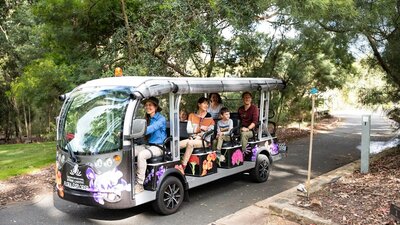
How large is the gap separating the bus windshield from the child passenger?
2.34m

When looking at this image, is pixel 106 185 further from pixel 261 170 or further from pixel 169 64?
pixel 169 64

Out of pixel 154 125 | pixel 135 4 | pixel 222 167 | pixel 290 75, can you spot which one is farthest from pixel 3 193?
pixel 290 75

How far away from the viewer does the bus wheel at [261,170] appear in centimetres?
756

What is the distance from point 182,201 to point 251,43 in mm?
5851

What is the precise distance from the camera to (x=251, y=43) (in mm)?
10477

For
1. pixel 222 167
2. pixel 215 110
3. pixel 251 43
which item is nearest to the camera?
pixel 222 167

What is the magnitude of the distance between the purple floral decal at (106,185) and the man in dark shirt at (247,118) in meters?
3.08

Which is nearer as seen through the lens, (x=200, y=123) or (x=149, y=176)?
(x=149, y=176)

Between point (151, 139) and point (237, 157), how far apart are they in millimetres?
2025

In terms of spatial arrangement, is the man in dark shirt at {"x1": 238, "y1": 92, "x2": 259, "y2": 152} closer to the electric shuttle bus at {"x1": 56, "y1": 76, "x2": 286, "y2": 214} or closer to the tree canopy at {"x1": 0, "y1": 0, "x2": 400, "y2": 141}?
the electric shuttle bus at {"x1": 56, "y1": 76, "x2": 286, "y2": 214}

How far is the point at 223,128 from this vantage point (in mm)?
7203

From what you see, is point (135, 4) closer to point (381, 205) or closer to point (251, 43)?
point (251, 43)

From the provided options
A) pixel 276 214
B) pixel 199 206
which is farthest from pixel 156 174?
pixel 276 214

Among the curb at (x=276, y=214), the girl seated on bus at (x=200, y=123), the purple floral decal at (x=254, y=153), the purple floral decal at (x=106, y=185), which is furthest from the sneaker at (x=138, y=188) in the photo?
the purple floral decal at (x=254, y=153)
